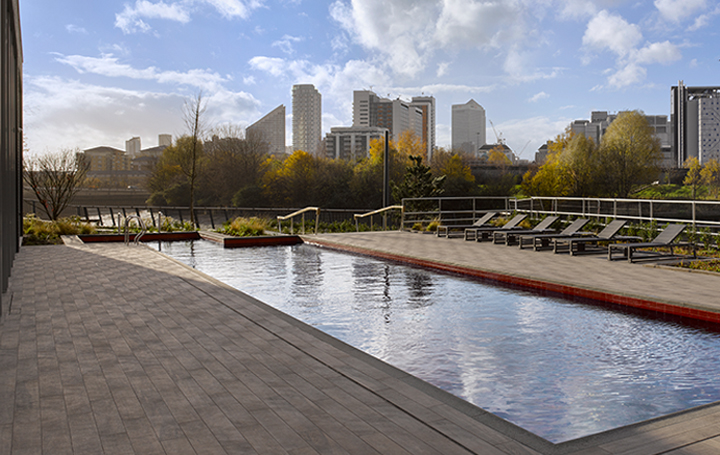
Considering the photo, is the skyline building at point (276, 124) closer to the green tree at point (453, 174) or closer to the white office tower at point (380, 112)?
the white office tower at point (380, 112)

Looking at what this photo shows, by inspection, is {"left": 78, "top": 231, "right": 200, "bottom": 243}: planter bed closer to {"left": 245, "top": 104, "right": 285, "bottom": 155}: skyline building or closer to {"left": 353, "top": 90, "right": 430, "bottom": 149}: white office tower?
{"left": 353, "top": 90, "right": 430, "bottom": 149}: white office tower

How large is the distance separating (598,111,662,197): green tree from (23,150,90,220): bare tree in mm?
45026

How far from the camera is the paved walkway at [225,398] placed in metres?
2.46

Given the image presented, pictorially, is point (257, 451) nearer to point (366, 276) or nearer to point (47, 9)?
point (366, 276)

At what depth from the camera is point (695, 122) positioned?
131750 millimetres

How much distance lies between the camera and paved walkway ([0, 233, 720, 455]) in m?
2.46

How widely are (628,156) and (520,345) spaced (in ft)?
166

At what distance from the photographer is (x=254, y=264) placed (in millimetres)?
10695

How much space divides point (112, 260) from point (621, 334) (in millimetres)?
8705

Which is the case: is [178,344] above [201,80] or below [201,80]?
below

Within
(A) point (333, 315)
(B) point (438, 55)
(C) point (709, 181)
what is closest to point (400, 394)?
(A) point (333, 315)

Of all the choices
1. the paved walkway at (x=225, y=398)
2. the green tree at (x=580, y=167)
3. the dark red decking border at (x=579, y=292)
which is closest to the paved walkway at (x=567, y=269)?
the dark red decking border at (x=579, y=292)

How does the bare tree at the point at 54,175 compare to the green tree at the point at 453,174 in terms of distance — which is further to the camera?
the green tree at the point at 453,174

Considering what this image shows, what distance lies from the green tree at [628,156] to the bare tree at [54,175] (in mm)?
45026
